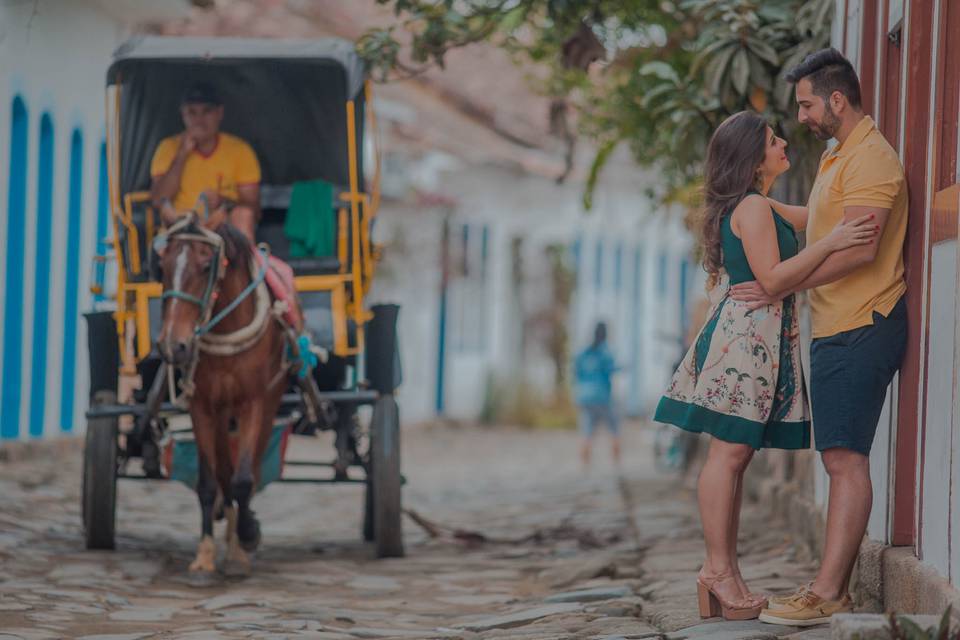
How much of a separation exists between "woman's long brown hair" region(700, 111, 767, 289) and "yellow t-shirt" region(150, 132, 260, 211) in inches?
161

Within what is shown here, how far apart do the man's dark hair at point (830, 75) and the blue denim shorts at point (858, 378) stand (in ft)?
2.45

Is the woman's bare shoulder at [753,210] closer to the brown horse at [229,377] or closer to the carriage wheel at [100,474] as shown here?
the brown horse at [229,377]

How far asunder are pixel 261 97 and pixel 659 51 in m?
2.88

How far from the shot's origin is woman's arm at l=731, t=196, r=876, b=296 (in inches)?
197

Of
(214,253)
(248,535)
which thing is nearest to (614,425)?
(248,535)

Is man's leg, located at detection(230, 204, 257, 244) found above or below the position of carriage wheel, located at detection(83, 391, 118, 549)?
above

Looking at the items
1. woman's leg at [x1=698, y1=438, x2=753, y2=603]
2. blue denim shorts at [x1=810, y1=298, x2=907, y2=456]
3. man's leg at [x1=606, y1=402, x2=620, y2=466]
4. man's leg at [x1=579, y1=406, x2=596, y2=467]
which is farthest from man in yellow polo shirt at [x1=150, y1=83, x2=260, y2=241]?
man's leg at [x1=606, y1=402, x2=620, y2=466]

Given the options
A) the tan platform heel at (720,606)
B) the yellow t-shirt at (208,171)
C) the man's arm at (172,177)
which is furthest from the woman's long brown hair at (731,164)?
the man's arm at (172,177)

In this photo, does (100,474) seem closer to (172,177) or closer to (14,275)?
(172,177)

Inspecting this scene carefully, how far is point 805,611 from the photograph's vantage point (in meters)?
5.13

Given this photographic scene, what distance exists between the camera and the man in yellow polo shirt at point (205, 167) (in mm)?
8766

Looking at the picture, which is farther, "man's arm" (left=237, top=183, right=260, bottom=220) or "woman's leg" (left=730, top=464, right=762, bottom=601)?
"man's arm" (left=237, top=183, right=260, bottom=220)

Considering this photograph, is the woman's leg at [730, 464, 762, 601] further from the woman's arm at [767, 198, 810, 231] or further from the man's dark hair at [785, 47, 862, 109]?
the man's dark hair at [785, 47, 862, 109]

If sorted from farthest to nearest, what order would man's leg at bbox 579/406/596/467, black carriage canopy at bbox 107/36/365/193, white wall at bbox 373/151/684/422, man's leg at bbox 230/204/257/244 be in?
white wall at bbox 373/151/684/422
man's leg at bbox 579/406/596/467
man's leg at bbox 230/204/257/244
black carriage canopy at bbox 107/36/365/193
